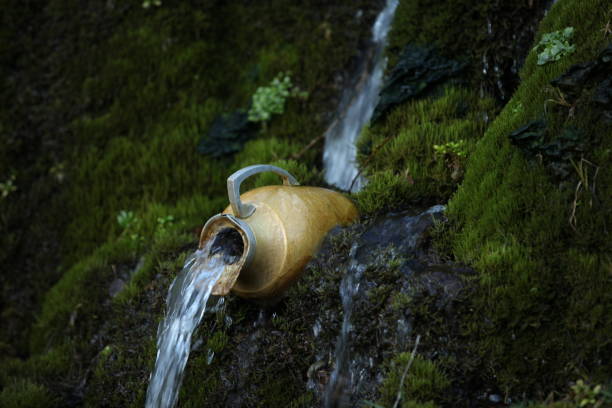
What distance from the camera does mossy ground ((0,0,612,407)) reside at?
2.92 metres

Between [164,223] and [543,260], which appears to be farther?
[164,223]

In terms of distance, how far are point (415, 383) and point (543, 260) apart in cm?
85

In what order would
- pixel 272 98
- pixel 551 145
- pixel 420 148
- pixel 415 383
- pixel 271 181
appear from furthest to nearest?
pixel 272 98
pixel 271 181
pixel 420 148
pixel 551 145
pixel 415 383

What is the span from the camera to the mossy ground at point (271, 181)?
115 inches

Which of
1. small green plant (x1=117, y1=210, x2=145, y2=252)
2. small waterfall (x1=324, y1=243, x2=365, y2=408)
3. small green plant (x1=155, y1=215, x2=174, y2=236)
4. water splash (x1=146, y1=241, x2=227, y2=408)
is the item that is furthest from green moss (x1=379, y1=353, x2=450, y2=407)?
small green plant (x1=117, y1=210, x2=145, y2=252)

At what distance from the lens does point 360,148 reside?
4.57 m

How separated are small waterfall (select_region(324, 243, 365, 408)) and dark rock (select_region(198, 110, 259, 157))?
2326mm

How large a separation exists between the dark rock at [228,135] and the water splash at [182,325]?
6.25ft

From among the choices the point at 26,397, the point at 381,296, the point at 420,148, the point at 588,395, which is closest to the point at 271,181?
the point at 420,148

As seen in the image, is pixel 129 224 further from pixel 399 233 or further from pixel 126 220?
pixel 399 233

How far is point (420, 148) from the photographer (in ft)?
13.6

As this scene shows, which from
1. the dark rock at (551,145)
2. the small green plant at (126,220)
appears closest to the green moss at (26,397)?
the small green plant at (126,220)

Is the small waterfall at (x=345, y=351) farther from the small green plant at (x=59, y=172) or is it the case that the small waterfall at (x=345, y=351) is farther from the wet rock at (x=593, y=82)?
the small green plant at (x=59, y=172)

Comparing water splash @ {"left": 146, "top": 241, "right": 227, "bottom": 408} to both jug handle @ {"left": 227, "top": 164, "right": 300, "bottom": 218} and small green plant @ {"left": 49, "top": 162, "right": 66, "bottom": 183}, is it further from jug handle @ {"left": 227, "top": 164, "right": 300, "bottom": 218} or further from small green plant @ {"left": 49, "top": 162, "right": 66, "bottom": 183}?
small green plant @ {"left": 49, "top": 162, "right": 66, "bottom": 183}
